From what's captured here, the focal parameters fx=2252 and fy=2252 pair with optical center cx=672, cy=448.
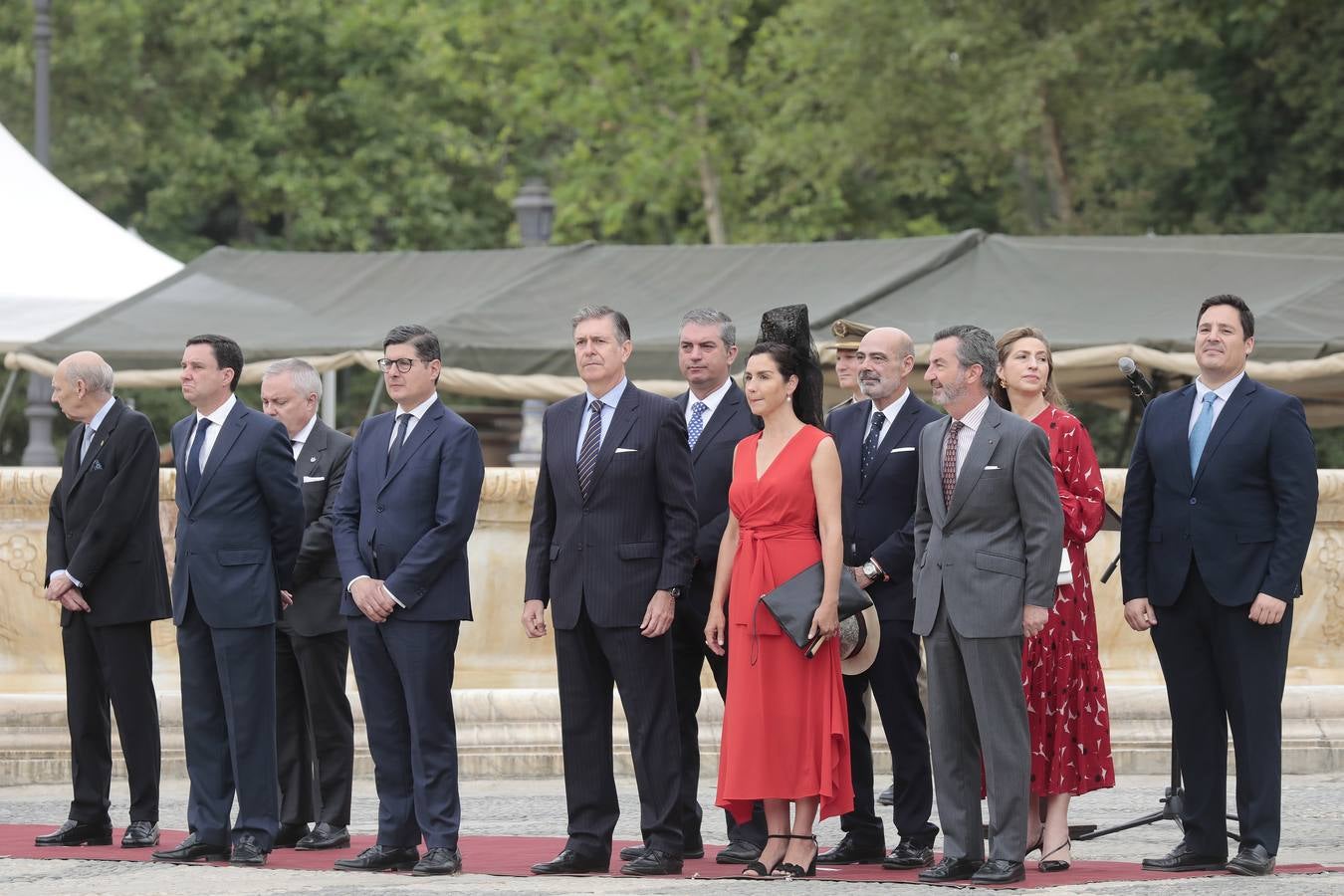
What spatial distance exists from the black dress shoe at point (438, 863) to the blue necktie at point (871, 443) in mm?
2120

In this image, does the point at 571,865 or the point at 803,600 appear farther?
the point at 571,865

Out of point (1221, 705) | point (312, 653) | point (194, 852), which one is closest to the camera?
point (1221, 705)

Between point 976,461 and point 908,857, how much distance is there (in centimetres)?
156

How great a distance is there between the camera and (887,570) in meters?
8.50

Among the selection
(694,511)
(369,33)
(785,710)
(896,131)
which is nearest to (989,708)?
(785,710)

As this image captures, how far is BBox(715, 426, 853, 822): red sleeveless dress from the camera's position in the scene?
317 inches

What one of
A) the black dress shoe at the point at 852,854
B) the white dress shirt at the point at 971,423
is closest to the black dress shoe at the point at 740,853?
the black dress shoe at the point at 852,854

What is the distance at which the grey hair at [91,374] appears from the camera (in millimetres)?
9172

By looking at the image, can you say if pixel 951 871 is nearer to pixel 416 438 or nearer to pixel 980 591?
pixel 980 591

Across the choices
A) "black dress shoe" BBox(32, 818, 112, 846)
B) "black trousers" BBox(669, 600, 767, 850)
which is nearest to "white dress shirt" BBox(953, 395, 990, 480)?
"black trousers" BBox(669, 600, 767, 850)

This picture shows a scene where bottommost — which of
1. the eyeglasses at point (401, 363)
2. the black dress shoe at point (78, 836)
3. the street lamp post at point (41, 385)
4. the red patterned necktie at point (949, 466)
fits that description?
the black dress shoe at point (78, 836)

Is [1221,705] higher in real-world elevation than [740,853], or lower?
higher

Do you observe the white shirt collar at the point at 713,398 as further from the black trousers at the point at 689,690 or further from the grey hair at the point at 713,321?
the black trousers at the point at 689,690

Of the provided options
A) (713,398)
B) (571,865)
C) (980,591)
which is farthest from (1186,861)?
(713,398)
